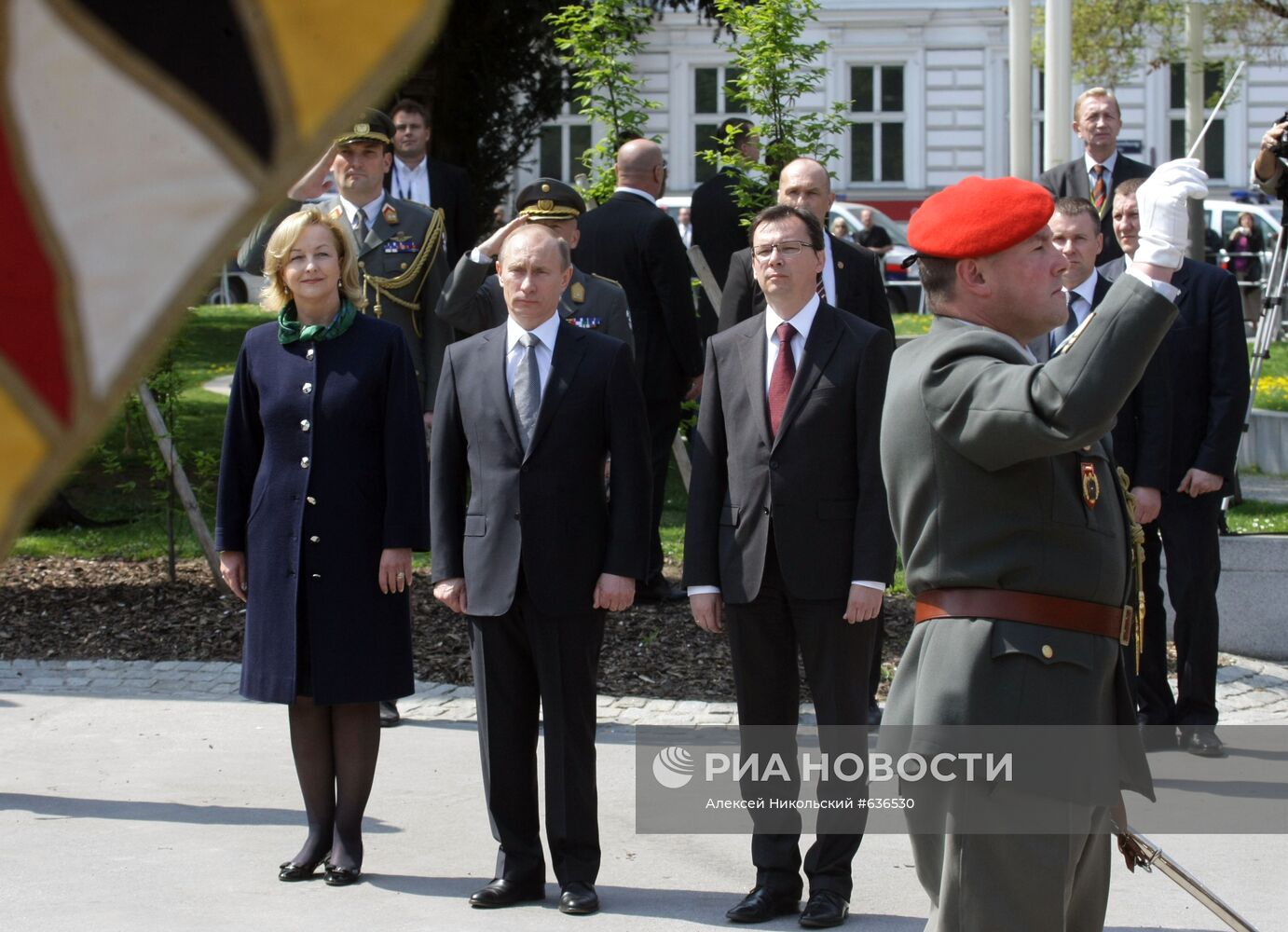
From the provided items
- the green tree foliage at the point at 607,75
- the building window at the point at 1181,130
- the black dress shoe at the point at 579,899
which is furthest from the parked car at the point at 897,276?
the black dress shoe at the point at 579,899

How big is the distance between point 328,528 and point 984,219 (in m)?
2.72

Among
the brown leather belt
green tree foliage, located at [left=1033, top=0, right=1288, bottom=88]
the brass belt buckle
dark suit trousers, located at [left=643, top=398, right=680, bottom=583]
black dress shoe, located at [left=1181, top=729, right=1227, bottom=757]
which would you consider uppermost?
green tree foliage, located at [left=1033, top=0, right=1288, bottom=88]

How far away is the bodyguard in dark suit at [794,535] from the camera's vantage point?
5.19m

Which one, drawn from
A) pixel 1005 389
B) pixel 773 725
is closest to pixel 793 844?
pixel 773 725

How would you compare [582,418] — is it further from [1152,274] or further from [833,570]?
[1152,274]

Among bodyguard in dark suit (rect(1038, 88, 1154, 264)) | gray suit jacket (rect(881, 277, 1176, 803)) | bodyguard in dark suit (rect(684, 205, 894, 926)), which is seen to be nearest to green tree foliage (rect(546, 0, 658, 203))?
bodyguard in dark suit (rect(1038, 88, 1154, 264))

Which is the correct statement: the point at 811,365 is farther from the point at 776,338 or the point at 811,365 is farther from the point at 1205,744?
the point at 1205,744

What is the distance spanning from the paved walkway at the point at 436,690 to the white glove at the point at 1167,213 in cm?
435

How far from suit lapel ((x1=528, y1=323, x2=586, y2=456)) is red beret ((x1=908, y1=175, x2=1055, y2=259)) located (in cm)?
203

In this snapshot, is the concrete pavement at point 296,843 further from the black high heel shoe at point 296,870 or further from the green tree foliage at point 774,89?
the green tree foliage at point 774,89

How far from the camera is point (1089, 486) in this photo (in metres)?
3.43

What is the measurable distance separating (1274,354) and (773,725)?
15652 mm

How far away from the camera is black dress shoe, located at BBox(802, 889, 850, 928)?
5.06m

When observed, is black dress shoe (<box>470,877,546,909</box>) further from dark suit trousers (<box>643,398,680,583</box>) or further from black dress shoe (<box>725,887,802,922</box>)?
dark suit trousers (<box>643,398,680,583</box>)
